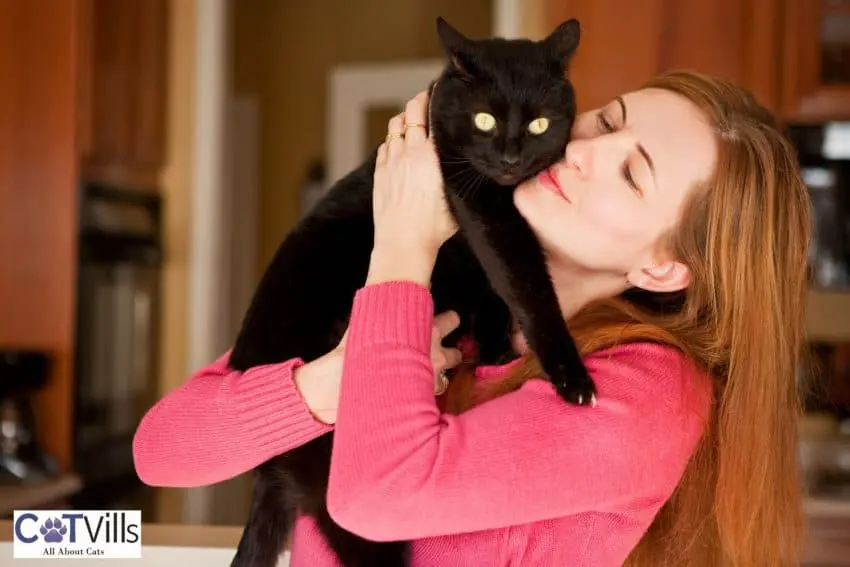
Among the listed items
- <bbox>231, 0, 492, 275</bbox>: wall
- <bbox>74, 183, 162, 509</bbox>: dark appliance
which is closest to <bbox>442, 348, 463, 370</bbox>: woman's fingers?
<bbox>74, 183, 162, 509</bbox>: dark appliance

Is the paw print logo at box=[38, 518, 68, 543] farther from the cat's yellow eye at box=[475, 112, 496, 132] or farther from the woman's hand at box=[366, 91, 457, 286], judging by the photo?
the cat's yellow eye at box=[475, 112, 496, 132]

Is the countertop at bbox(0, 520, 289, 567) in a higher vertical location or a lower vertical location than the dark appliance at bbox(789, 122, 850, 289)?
lower

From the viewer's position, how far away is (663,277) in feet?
2.96

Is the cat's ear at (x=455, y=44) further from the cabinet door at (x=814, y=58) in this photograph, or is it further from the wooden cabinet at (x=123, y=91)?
the wooden cabinet at (x=123, y=91)

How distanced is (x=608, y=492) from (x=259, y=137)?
3.16 m

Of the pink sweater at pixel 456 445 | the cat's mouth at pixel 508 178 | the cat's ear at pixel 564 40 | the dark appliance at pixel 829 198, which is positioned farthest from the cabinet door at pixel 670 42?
the pink sweater at pixel 456 445

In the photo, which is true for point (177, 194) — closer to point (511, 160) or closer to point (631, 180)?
point (511, 160)

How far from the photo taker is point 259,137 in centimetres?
359

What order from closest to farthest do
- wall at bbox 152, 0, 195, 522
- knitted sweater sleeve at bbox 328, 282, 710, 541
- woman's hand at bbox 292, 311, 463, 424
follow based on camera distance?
knitted sweater sleeve at bbox 328, 282, 710, 541 < woman's hand at bbox 292, 311, 463, 424 < wall at bbox 152, 0, 195, 522

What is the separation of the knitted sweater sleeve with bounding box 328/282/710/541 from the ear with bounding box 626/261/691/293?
0.17m

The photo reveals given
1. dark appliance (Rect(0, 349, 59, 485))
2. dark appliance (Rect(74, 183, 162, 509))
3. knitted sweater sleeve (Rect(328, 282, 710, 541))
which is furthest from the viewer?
dark appliance (Rect(74, 183, 162, 509))

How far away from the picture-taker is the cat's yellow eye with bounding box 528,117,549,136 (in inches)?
38.1

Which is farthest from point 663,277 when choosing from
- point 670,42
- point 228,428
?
point 670,42

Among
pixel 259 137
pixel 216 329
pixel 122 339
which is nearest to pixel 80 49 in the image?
pixel 122 339
